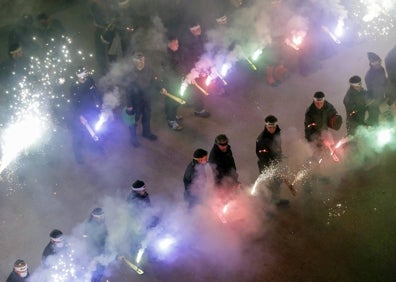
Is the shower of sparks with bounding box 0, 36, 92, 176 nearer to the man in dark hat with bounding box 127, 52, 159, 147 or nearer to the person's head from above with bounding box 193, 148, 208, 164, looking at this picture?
the man in dark hat with bounding box 127, 52, 159, 147

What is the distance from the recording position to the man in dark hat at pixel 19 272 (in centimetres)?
692

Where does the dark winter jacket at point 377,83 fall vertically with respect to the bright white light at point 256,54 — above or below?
above

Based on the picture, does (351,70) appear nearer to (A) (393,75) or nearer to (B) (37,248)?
(A) (393,75)

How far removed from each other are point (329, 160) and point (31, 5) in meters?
9.38

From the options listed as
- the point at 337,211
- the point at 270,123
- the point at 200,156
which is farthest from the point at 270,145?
the point at 337,211

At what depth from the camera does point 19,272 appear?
274 inches

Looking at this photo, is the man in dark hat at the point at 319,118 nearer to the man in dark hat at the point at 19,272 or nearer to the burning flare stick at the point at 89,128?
the burning flare stick at the point at 89,128

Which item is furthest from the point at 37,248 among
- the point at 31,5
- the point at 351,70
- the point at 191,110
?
the point at 351,70

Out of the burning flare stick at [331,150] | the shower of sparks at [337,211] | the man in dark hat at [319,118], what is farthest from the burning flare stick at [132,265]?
the burning flare stick at [331,150]

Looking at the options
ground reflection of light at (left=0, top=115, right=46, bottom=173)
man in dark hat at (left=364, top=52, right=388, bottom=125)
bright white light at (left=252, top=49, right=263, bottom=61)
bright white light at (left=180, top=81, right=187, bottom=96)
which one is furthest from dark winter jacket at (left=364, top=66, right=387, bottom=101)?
ground reflection of light at (left=0, top=115, right=46, bottom=173)

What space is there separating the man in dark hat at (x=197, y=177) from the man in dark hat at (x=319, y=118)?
2080 mm

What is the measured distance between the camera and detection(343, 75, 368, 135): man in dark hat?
360 inches

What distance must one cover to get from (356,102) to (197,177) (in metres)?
3.41

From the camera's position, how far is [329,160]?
966 cm
